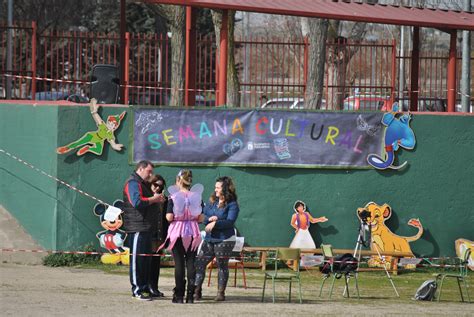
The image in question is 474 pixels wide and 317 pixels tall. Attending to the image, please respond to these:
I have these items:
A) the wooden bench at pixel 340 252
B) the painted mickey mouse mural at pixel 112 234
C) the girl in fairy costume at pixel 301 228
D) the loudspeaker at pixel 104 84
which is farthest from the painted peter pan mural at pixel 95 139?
the girl in fairy costume at pixel 301 228

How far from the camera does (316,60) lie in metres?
22.7

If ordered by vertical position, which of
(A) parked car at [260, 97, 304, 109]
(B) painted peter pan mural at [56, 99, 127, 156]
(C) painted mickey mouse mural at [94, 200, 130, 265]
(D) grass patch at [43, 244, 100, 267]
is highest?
(A) parked car at [260, 97, 304, 109]

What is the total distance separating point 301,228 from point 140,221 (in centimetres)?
499

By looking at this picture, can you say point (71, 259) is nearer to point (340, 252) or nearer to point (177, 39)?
point (340, 252)

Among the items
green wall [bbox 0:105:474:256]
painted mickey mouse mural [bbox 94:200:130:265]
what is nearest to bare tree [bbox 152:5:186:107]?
green wall [bbox 0:105:474:256]

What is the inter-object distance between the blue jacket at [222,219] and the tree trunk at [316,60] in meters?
9.03

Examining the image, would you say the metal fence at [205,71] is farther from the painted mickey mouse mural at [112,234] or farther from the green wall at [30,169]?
the painted mickey mouse mural at [112,234]

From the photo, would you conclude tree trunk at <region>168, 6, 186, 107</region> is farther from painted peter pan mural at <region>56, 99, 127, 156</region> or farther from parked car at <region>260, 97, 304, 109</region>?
painted peter pan mural at <region>56, 99, 127, 156</region>

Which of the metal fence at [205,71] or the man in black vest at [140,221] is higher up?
the metal fence at [205,71]

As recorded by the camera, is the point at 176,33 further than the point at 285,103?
Yes

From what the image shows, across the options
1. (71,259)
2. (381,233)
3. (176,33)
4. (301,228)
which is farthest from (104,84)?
(176,33)

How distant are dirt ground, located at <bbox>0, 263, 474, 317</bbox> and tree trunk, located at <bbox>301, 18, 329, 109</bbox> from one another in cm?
733

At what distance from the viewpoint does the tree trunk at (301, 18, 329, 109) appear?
22531 mm

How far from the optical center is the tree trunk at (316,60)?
73.9ft
